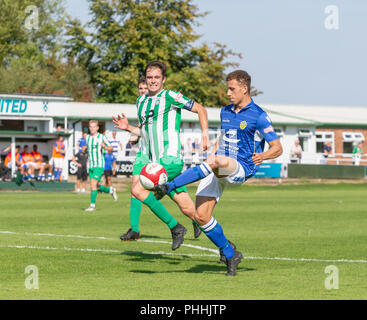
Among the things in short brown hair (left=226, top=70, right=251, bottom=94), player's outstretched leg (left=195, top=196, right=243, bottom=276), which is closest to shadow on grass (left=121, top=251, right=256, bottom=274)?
player's outstretched leg (left=195, top=196, right=243, bottom=276)

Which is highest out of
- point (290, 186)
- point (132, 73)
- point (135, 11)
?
point (135, 11)

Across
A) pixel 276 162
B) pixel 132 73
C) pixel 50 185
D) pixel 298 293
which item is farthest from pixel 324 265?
pixel 132 73

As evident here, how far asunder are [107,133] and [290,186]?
10.2 metres

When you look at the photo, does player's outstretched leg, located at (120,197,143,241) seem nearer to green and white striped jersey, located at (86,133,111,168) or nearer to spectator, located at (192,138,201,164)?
green and white striped jersey, located at (86,133,111,168)

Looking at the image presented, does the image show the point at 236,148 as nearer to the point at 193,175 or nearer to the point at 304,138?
the point at 193,175

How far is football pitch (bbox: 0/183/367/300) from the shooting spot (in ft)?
24.2

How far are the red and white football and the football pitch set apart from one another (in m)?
0.97

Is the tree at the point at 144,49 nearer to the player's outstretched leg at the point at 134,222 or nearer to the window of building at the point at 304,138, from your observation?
the window of building at the point at 304,138

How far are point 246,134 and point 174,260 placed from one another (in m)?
2.15

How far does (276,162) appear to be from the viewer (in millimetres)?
46219

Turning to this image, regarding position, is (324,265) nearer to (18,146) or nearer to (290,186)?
(18,146)

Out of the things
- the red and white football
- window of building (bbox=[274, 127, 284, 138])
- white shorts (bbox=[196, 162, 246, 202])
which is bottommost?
white shorts (bbox=[196, 162, 246, 202])

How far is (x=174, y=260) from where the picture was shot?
998 cm

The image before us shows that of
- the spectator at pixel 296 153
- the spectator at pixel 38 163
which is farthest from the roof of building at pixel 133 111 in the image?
the spectator at pixel 296 153
